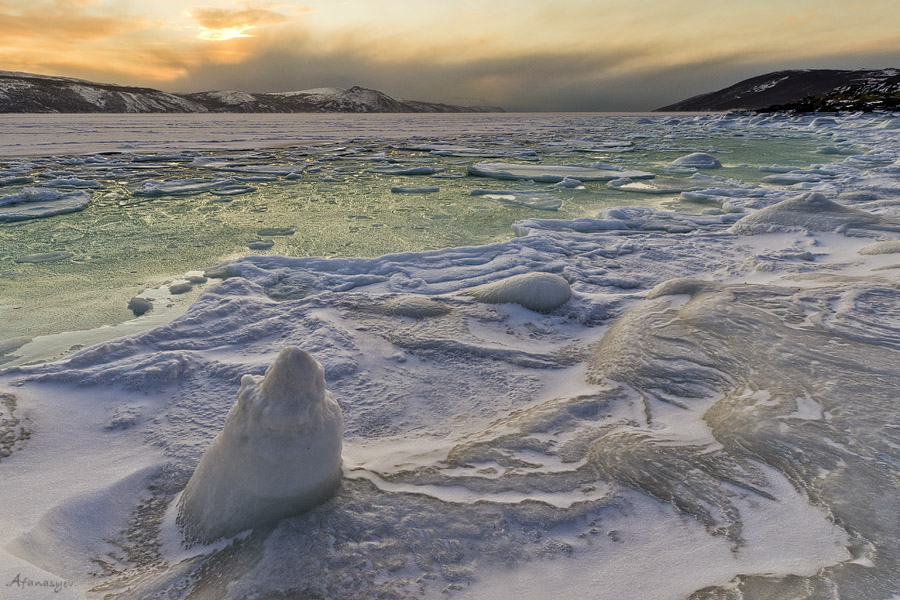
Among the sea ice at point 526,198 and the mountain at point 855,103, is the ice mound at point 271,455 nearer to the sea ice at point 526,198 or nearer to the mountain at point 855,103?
the sea ice at point 526,198

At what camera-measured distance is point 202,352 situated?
117 inches

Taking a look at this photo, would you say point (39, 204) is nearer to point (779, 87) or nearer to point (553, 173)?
point (553, 173)

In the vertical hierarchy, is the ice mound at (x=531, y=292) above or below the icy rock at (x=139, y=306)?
above

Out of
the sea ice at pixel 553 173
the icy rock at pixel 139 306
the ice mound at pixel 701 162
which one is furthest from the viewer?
the ice mound at pixel 701 162

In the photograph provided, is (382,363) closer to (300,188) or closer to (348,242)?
(348,242)

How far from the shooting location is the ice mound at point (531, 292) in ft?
12.2

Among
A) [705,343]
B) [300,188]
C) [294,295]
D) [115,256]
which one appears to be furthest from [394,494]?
→ [300,188]

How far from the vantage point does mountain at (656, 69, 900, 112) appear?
96375 millimetres

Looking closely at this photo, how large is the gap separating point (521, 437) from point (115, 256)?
4.98 meters

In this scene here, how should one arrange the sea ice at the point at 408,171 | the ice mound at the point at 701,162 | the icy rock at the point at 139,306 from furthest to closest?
1. the ice mound at the point at 701,162
2. the sea ice at the point at 408,171
3. the icy rock at the point at 139,306

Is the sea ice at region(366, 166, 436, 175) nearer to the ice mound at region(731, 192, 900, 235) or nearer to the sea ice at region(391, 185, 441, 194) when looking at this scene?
the sea ice at region(391, 185, 441, 194)

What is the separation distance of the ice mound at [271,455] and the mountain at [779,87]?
112 m

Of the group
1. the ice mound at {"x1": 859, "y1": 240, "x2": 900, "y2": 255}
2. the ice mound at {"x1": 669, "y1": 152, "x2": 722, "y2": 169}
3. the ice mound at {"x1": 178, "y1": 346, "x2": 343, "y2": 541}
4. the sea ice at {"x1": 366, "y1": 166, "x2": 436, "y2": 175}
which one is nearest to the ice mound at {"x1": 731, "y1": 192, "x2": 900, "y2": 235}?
the ice mound at {"x1": 859, "y1": 240, "x2": 900, "y2": 255}

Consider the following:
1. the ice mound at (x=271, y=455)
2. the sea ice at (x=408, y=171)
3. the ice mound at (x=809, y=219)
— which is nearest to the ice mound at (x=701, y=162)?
the sea ice at (x=408, y=171)
